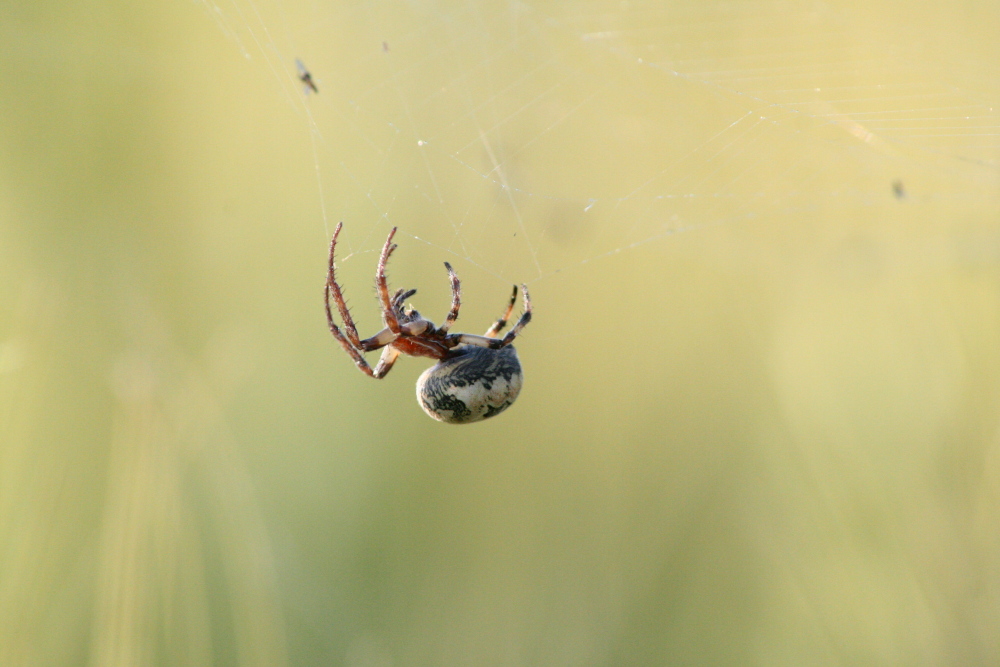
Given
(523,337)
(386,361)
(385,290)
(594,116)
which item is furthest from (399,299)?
(594,116)

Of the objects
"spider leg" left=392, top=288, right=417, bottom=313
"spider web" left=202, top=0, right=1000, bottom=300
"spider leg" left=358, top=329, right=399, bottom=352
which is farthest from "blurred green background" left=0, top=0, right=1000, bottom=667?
"spider leg" left=358, top=329, right=399, bottom=352

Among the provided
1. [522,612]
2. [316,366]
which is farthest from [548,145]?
[522,612]

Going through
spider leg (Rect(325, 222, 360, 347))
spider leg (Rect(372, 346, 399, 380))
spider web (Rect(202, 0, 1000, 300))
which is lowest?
spider leg (Rect(325, 222, 360, 347))

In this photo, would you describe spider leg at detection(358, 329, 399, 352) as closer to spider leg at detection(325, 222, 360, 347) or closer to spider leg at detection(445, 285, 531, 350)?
spider leg at detection(325, 222, 360, 347)

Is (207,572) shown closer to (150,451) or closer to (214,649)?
(214,649)

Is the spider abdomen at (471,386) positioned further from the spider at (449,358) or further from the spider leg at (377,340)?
the spider leg at (377,340)

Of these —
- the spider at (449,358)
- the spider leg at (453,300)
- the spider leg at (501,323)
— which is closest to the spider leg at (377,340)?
the spider at (449,358)
